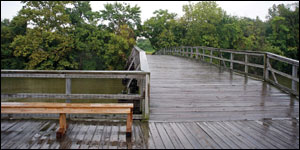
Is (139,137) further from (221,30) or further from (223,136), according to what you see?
(221,30)

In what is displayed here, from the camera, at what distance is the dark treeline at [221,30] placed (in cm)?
2888

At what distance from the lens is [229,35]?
107ft

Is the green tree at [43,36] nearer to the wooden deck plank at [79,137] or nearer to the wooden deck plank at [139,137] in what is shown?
the wooden deck plank at [79,137]

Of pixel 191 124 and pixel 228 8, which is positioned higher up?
pixel 228 8

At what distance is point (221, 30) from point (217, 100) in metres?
28.6

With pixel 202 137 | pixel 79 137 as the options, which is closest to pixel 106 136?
pixel 79 137

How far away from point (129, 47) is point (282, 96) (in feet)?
87.6

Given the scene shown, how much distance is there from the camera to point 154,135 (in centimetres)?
372

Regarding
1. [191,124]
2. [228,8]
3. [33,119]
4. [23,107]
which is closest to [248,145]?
[191,124]

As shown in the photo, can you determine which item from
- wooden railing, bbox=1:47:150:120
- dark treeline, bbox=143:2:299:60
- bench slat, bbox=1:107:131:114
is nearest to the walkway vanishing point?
bench slat, bbox=1:107:131:114

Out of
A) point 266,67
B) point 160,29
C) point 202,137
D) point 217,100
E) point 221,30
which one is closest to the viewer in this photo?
point 202,137

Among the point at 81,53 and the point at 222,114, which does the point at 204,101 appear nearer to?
the point at 222,114

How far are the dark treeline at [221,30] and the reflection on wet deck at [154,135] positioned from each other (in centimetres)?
2599

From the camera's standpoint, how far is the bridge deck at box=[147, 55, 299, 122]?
481cm
